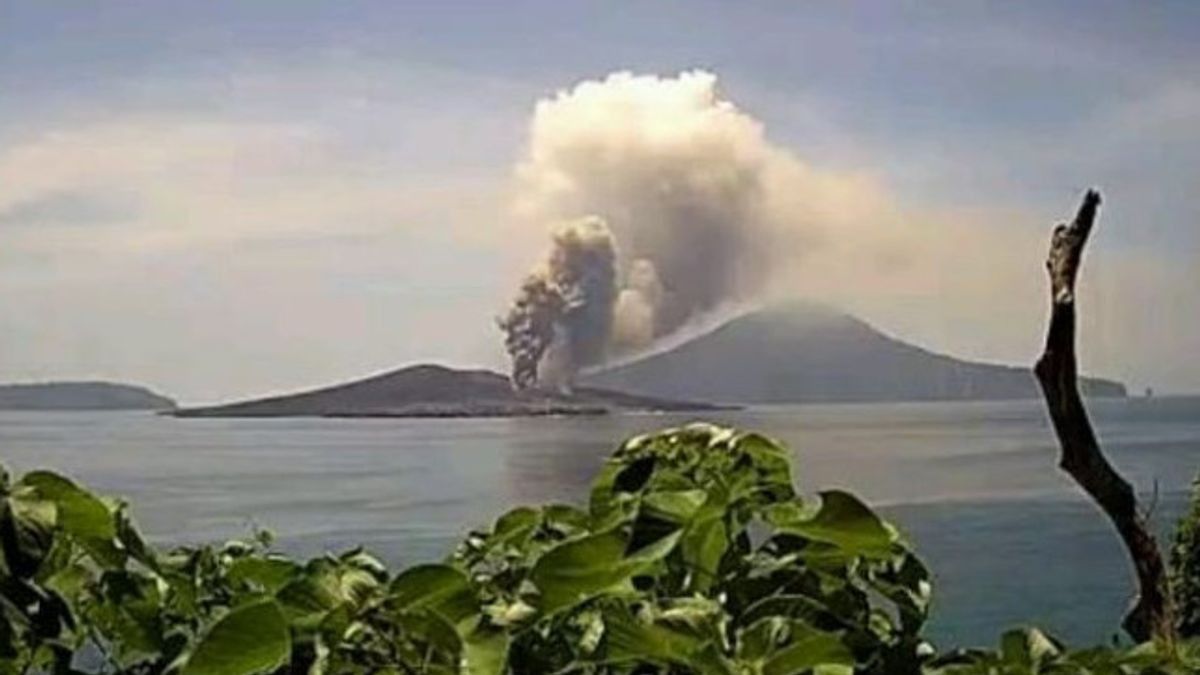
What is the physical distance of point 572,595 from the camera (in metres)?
0.41

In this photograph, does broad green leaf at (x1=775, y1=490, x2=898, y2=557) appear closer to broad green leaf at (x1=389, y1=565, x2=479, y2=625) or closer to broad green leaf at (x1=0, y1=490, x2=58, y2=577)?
broad green leaf at (x1=389, y1=565, x2=479, y2=625)

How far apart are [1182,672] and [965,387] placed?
29.4 m

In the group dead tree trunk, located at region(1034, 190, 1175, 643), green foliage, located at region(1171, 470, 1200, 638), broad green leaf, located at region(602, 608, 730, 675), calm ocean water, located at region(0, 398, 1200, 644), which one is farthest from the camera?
calm ocean water, located at region(0, 398, 1200, 644)

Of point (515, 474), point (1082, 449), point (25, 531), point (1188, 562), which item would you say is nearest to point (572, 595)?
point (25, 531)

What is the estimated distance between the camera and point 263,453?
14.8 meters

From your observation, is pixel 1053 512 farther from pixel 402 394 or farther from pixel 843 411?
pixel 843 411

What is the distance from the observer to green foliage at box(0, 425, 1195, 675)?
40cm

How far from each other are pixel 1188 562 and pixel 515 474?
4.32m

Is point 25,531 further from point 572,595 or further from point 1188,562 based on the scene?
point 1188,562

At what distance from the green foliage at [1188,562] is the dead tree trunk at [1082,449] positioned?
2.28 m

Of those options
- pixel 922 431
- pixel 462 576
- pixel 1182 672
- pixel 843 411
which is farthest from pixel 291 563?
pixel 843 411

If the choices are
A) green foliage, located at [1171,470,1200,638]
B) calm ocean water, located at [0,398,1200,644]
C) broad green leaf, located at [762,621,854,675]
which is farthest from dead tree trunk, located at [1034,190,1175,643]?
green foliage, located at [1171,470,1200,638]

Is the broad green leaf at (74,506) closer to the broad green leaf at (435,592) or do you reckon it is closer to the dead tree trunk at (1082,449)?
the broad green leaf at (435,592)

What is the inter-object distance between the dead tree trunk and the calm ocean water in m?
0.62
